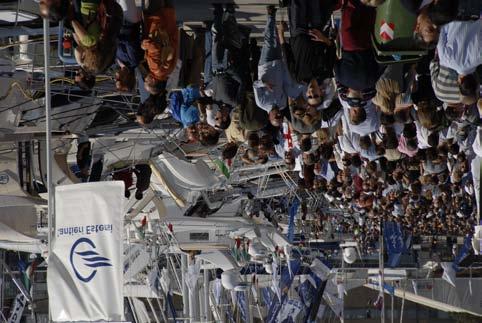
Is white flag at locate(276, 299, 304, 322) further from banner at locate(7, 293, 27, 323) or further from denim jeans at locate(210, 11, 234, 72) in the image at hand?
denim jeans at locate(210, 11, 234, 72)

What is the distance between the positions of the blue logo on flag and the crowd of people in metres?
1.40

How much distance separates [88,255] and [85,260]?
50mm

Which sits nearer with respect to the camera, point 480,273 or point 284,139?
point 284,139

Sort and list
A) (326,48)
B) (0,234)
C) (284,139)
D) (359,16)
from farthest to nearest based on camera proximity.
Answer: (0,234) < (284,139) < (326,48) < (359,16)

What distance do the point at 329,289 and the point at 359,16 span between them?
61.0 feet

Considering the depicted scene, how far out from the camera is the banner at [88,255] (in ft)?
30.2

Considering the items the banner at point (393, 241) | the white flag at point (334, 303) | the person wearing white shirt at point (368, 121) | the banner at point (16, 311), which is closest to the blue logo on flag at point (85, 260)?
the person wearing white shirt at point (368, 121)

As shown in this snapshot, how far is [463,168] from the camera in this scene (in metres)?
16.2

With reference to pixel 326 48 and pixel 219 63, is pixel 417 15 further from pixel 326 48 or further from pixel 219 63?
pixel 219 63

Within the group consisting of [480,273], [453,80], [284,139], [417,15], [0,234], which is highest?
[417,15]

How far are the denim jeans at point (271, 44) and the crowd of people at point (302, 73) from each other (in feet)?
0.04

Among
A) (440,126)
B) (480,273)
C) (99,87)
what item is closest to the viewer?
(440,126)

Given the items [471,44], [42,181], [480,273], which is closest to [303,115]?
[471,44]

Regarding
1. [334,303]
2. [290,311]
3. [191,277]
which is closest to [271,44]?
[191,277]
